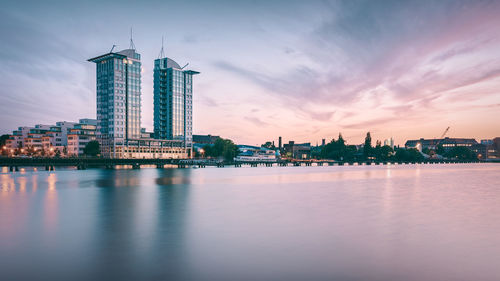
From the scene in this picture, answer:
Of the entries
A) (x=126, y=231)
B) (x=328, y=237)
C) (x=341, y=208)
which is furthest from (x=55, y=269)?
(x=341, y=208)

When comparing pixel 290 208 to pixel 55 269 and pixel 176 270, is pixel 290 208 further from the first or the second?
pixel 55 269

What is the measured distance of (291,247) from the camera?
60.1 ft

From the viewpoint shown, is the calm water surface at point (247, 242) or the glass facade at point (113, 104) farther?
the glass facade at point (113, 104)

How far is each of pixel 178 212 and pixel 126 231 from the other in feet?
28.2

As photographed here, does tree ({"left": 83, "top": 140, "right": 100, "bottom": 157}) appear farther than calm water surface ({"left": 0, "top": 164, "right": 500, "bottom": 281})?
Yes

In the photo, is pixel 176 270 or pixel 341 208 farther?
pixel 341 208

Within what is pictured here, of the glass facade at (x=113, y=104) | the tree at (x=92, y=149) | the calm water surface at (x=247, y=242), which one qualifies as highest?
the glass facade at (x=113, y=104)

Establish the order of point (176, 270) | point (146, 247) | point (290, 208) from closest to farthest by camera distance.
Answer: point (176, 270) → point (146, 247) → point (290, 208)

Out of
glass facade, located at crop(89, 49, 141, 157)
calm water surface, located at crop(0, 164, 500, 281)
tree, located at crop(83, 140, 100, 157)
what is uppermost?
glass facade, located at crop(89, 49, 141, 157)

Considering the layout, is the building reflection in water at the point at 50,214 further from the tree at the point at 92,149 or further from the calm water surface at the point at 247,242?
the tree at the point at 92,149

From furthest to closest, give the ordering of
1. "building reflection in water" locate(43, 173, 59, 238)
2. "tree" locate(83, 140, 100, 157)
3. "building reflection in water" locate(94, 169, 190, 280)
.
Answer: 1. "tree" locate(83, 140, 100, 157)
2. "building reflection in water" locate(43, 173, 59, 238)
3. "building reflection in water" locate(94, 169, 190, 280)

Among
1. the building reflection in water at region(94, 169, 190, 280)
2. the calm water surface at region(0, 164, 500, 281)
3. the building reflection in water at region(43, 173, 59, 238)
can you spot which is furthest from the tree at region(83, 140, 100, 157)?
the building reflection in water at region(94, 169, 190, 280)

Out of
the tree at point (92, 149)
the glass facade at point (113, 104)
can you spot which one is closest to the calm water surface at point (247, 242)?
the tree at point (92, 149)

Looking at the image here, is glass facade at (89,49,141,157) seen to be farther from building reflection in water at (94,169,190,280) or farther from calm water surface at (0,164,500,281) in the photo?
building reflection in water at (94,169,190,280)
